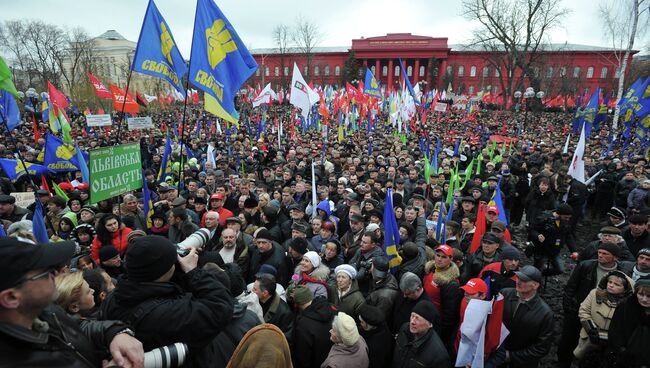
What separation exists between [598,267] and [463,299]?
1669 mm

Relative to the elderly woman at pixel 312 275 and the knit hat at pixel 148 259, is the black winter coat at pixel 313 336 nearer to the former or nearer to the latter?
the elderly woman at pixel 312 275

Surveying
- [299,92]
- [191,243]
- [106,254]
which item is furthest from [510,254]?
[299,92]

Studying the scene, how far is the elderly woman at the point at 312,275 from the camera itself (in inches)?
148

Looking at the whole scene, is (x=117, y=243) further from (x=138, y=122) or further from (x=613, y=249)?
(x=138, y=122)

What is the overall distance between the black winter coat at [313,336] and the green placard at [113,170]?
279 cm

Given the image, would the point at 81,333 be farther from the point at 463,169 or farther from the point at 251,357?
the point at 463,169

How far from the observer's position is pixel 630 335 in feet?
9.81

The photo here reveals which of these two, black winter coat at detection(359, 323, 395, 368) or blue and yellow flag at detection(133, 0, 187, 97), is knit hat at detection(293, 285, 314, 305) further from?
blue and yellow flag at detection(133, 0, 187, 97)

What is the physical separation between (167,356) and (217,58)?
14.6 feet

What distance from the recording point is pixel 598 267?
12.8ft

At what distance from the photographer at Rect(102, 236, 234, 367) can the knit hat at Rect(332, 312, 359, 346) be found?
1235 millimetres

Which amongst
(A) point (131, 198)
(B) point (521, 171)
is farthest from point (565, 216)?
(A) point (131, 198)

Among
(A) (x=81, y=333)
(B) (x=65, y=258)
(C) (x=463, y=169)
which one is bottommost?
(C) (x=463, y=169)

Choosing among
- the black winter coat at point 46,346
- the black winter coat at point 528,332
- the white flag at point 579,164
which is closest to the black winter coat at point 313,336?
the black winter coat at point 528,332
